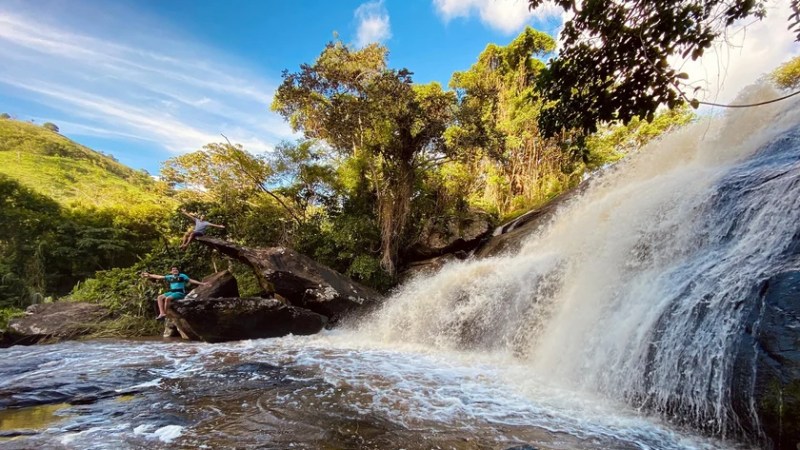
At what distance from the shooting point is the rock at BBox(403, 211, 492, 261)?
1498 cm

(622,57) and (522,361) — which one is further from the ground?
(622,57)

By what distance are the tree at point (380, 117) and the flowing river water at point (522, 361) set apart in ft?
18.4

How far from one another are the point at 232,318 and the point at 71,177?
44.0 meters

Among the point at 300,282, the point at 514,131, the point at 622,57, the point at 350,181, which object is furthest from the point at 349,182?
the point at 622,57

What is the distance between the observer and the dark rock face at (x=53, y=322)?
34.1 ft

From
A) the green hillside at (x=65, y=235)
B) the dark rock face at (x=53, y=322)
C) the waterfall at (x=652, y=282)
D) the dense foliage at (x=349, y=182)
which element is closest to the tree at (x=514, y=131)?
the dense foliage at (x=349, y=182)

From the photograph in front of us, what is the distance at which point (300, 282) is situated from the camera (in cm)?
1132

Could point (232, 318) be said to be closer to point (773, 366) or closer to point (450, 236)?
point (450, 236)

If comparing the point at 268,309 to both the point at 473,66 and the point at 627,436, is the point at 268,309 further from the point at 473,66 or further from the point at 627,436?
the point at 473,66

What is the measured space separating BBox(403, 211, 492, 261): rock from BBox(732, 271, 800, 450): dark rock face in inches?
423

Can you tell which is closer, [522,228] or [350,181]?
[522,228]

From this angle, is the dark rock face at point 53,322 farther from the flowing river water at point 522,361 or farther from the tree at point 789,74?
the tree at point 789,74

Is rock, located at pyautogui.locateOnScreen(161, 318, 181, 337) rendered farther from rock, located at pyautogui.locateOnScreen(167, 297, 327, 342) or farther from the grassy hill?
the grassy hill

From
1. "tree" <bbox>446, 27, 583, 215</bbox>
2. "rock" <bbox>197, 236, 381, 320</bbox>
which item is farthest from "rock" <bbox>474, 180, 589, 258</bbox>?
"rock" <bbox>197, 236, 381, 320</bbox>
